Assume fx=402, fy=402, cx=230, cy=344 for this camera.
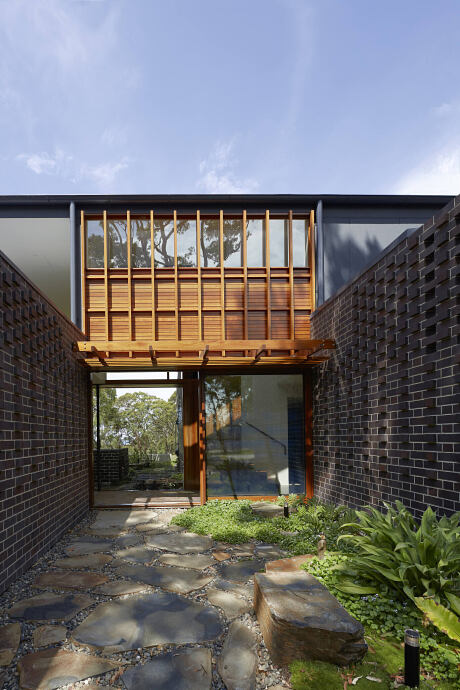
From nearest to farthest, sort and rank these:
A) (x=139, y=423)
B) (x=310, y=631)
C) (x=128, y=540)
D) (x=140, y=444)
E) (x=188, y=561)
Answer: (x=310, y=631)
(x=188, y=561)
(x=128, y=540)
(x=140, y=444)
(x=139, y=423)

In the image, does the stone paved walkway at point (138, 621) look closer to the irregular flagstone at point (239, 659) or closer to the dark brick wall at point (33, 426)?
the irregular flagstone at point (239, 659)

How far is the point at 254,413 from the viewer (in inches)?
311

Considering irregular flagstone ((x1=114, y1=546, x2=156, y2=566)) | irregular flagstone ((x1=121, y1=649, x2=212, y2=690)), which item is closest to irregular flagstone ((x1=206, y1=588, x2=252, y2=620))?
irregular flagstone ((x1=121, y1=649, x2=212, y2=690))

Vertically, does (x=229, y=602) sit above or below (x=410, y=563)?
below

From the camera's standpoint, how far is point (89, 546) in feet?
17.6

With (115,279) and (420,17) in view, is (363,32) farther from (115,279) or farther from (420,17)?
(115,279)

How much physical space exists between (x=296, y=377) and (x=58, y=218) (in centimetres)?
599

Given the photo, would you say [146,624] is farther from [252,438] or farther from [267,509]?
[252,438]

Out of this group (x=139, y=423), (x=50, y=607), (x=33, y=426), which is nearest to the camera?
(x=50, y=607)

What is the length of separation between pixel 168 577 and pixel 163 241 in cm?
622

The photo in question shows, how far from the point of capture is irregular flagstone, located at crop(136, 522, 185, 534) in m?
6.08

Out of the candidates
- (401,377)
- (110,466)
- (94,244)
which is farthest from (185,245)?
(110,466)

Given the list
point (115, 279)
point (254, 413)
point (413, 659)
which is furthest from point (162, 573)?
point (115, 279)

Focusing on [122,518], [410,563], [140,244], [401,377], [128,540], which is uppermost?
[140,244]
